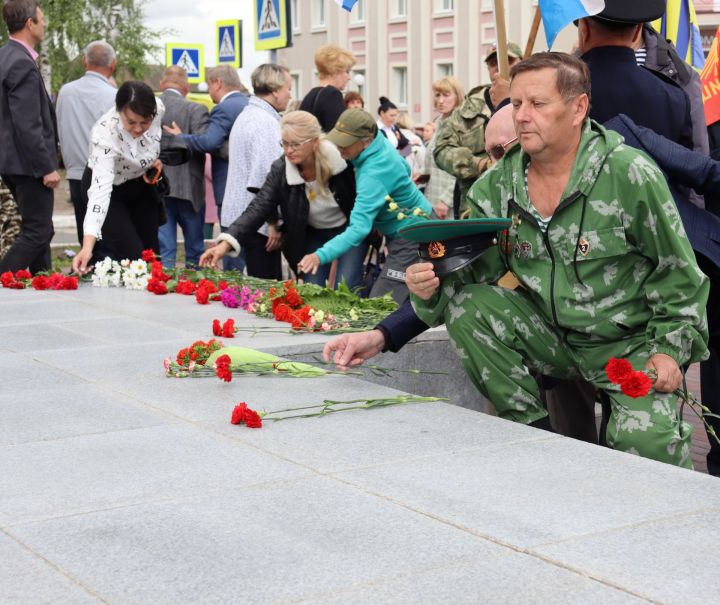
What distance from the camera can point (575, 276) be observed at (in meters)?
4.43

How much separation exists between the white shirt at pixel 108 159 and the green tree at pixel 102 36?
29536mm

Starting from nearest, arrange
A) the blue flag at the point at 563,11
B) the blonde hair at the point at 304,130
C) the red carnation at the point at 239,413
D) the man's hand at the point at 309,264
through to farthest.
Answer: the red carnation at the point at 239,413
the blue flag at the point at 563,11
the man's hand at the point at 309,264
the blonde hair at the point at 304,130

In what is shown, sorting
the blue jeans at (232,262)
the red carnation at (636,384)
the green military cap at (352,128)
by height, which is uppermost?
the green military cap at (352,128)

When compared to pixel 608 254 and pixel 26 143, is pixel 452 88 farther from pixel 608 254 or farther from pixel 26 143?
pixel 608 254

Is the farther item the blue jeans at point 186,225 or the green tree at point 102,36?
the green tree at point 102,36

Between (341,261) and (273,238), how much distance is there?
0.57m

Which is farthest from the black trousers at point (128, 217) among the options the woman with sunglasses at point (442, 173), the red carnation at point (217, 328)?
the red carnation at point (217, 328)

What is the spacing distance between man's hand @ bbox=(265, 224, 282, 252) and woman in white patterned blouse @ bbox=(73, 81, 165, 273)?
0.88 m

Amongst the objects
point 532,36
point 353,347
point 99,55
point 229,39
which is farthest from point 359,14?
point 353,347

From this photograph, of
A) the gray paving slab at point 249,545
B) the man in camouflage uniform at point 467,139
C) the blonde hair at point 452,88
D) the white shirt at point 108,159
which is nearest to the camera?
the gray paving slab at point 249,545

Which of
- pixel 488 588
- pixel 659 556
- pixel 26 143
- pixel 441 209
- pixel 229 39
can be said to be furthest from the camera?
pixel 229 39

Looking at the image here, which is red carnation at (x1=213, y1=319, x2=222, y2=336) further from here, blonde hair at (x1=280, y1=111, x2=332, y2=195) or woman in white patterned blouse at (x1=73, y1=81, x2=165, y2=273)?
woman in white patterned blouse at (x1=73, y1=81, x2=165, y2=273)

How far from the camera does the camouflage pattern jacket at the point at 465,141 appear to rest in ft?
28.6

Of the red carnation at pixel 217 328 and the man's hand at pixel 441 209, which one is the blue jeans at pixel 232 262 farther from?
the red carnation at pixel 217 328
